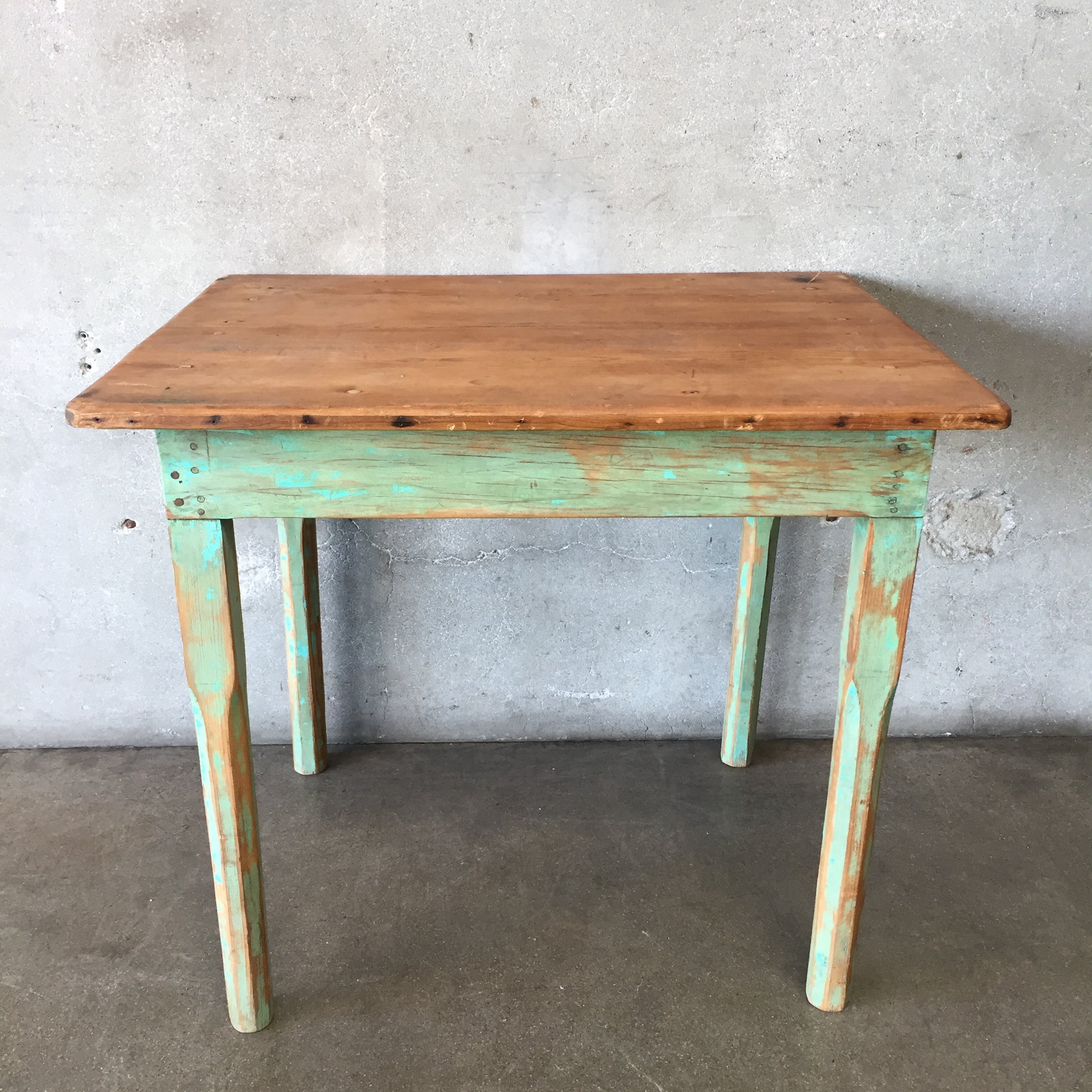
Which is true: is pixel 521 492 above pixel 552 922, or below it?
above

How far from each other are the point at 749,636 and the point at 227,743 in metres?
1.11

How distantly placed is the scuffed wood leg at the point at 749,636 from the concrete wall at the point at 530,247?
0.11 meters

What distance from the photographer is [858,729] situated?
157cm

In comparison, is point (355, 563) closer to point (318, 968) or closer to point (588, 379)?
point (318, 968)

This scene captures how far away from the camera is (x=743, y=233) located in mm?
2061

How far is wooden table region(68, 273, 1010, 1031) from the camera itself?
132 centimetres

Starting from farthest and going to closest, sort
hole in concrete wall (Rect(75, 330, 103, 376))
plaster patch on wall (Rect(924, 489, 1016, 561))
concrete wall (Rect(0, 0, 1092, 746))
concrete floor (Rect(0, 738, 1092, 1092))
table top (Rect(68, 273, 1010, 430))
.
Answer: plaster patch on wall (Rect(924, 489, 1016, 561)) → hole in concrete wall (Rect(75, 330, 103, 376)) → concrete wall (Rect(0, 0, 1092, 746)) → concrete floor (Rect(0, 738, 1092, 1092)) → table top (Rect(68, 273, 1010, 430))

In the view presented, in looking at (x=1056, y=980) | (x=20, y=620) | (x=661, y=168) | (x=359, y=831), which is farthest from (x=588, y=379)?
(x=20, y=620)

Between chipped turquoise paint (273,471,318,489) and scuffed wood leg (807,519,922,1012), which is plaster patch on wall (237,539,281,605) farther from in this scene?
scuffed wood leg (807,519,922,1012)

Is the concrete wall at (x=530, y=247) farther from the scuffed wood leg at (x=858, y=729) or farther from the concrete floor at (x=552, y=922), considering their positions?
the scuffed wood leg at (x=858, y=729)

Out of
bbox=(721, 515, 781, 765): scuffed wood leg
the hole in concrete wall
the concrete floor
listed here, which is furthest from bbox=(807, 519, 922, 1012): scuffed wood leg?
the hole in concrete wall

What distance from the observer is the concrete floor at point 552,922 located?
164 centimetres

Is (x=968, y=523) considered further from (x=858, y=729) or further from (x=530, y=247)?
(x=530, y=247)

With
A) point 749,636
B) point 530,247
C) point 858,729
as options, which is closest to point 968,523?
point 749,636
